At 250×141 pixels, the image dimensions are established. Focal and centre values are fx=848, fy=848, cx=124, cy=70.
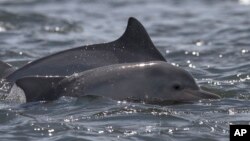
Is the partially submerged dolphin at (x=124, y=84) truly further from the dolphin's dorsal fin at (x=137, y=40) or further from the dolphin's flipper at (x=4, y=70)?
the dolphin's flipper at (x=4, y=70)

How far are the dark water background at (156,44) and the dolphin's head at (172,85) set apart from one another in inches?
8.6

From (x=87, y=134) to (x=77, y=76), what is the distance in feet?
6.01

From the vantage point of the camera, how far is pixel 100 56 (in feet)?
42.6

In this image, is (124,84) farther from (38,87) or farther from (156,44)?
(156,44)

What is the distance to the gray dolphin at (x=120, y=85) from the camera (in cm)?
1156

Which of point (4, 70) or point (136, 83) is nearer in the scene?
point (136, 83)

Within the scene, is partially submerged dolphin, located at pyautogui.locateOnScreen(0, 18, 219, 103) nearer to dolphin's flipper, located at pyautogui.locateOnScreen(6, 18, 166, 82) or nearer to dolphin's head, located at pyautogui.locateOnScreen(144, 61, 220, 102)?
dolphin's head, located at pyautogui.locateOnScreen(144, 61, 220, 102)

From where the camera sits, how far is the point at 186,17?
2573 cm

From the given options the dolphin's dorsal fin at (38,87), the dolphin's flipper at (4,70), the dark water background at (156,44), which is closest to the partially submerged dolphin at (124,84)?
the dolphin's dorsal fin at (38,87)

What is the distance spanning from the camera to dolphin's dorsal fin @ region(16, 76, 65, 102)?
11469 mm

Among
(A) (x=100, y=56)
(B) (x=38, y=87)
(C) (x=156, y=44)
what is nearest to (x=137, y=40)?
(A) (x=100, y=56)

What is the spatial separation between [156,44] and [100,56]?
6.77m

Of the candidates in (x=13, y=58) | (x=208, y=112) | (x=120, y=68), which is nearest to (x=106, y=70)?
(x=120, y=68)

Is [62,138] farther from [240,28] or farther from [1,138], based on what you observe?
[240,28]
